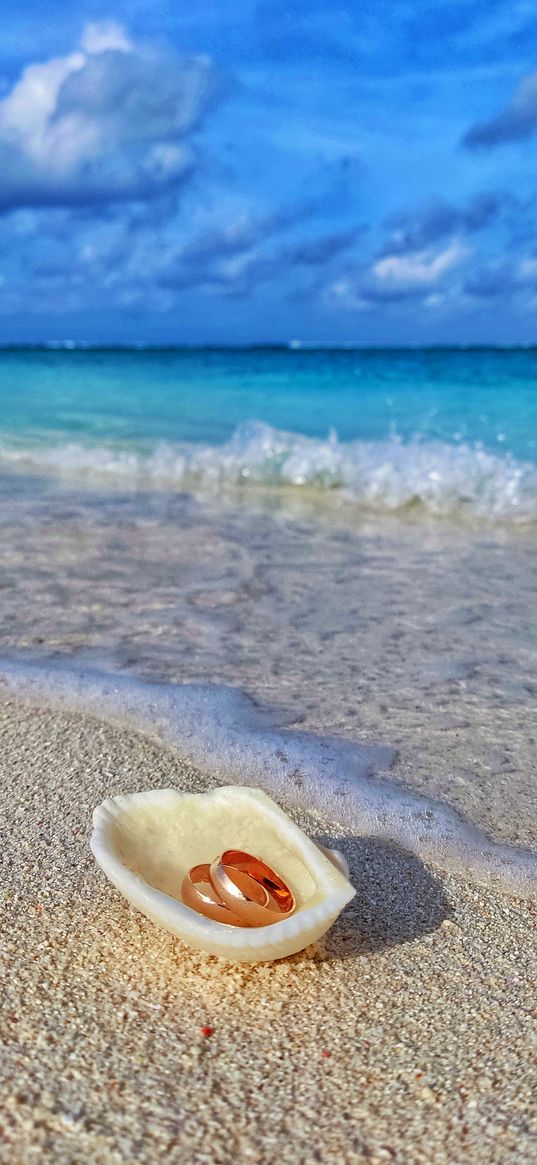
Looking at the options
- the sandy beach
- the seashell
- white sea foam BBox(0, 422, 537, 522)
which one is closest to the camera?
the sandy beach

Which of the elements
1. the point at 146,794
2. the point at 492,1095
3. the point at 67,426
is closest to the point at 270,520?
the point at 146,794

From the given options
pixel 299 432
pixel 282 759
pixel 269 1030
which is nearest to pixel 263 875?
pixel 269 1030

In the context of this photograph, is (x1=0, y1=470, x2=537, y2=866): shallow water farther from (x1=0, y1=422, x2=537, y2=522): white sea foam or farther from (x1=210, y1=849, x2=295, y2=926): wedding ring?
(x1=0, y1=422, x2=537, y2=522): white sea foam

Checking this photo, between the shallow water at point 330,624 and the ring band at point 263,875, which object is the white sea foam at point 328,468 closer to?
the shallow water at point 330,624

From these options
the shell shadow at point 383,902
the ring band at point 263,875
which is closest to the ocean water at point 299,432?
the shell shadow at point 383,902

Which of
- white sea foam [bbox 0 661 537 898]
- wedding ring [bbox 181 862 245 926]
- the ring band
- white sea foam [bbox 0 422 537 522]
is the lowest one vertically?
white sea foam [bbox 0 422 537 522]

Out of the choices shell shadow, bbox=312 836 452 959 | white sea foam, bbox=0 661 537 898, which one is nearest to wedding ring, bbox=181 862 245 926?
shell shadow, bbox=312 836 452 959
